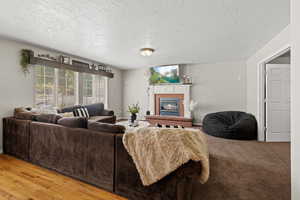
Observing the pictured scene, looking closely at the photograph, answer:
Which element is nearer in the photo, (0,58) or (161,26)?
(161,26)

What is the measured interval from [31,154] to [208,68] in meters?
5.71

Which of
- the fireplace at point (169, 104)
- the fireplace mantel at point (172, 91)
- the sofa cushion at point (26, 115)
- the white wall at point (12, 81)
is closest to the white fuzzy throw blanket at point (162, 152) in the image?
the sofa cushion at point (26, 115)

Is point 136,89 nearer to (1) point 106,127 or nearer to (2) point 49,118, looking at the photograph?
(2) point 49,118

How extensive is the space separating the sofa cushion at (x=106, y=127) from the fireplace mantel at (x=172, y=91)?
14.1ft

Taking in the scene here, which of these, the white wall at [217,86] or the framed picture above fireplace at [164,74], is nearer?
the white wall at [217,86]

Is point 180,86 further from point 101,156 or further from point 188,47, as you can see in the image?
point 101,156

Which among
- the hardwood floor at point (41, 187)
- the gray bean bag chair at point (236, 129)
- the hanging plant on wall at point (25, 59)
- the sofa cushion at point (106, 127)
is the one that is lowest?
the hardwood floor at point (41, 187)

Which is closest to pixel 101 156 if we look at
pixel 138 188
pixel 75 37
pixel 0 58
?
pixel 138 188

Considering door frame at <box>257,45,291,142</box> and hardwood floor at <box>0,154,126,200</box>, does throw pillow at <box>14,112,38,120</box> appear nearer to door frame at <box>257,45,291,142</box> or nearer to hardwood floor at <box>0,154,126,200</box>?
hardwood floor at <box>0,154,126,200</box>

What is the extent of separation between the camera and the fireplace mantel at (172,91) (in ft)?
18.8

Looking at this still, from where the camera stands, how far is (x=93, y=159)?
1857 mm

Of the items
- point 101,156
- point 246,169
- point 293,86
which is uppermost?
point 293,86

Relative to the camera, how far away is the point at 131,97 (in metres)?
6.85

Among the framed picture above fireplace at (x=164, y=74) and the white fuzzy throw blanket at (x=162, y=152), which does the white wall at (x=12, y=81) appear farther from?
the framed picture above fireplace at (x=164, y=74)
